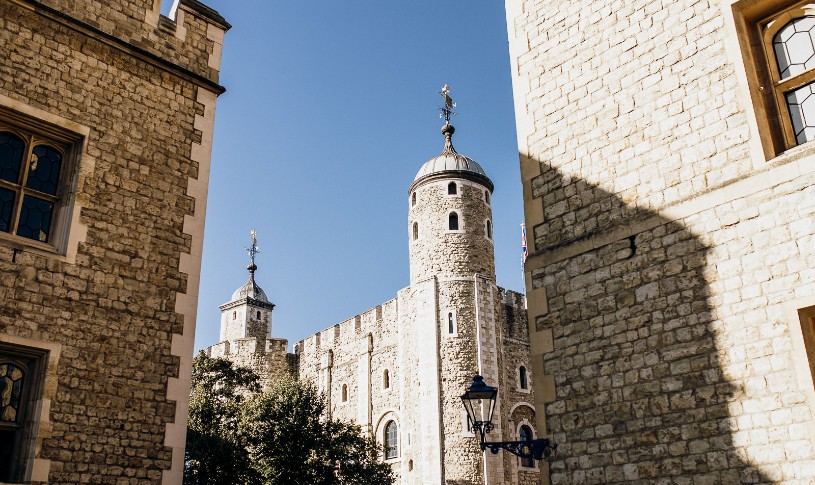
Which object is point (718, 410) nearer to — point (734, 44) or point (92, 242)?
point (734, 44)

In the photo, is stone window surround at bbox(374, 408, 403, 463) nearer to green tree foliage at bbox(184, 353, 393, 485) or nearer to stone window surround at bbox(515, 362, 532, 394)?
stone window surround at bbox(515, 362, 532, 394)

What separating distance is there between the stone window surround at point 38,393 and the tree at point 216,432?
307 inches

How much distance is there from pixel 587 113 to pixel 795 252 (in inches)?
97.1

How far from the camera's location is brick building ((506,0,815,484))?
5.38 metres

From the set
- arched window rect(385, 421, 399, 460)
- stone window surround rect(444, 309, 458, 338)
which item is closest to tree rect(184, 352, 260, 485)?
stone window surround rect(444, 309, 458, 338)

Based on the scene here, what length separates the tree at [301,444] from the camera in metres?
16.8

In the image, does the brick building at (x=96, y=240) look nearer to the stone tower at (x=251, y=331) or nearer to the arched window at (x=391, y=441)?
the arched window at (x=391, y=441)

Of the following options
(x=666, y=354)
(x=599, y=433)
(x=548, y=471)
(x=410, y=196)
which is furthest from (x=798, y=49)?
(x=410, y=196)

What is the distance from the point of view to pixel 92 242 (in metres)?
6.66

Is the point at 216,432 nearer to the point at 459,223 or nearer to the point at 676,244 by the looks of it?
the point at 459,223


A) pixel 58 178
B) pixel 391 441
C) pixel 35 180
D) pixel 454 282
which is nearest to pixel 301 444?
pixel 454 282

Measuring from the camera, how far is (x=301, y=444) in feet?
56.8

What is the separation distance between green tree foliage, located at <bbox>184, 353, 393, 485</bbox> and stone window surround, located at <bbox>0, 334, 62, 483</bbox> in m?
9.93

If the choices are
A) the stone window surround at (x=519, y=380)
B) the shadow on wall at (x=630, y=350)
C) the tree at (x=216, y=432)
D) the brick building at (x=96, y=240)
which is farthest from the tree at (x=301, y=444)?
the shadow on wall at (x=630, y=350)
